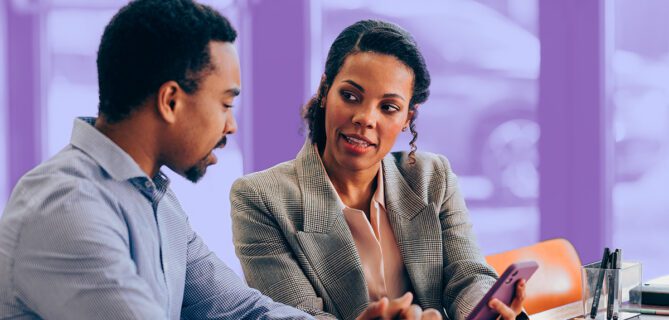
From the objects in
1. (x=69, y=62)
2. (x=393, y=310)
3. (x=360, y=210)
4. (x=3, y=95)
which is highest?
(x=69, y=62)

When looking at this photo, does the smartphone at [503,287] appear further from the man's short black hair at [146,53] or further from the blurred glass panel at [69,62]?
the blurred glass panel at [69,62]

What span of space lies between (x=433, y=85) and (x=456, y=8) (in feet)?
1.56

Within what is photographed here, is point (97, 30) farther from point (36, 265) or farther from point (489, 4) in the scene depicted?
point (489, 4)

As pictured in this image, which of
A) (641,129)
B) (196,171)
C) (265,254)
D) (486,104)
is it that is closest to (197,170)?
(196,171)

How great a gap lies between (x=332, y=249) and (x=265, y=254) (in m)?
0.19

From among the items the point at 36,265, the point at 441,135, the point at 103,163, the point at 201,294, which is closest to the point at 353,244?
the point at 201,294

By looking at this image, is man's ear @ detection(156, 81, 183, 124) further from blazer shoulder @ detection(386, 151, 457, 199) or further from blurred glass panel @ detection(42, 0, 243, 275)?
blurred glass panel @ detection(42, 0, 243, 275)

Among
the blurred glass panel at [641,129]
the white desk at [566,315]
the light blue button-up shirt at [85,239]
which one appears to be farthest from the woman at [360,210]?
the blurred glass panel at [641,129]

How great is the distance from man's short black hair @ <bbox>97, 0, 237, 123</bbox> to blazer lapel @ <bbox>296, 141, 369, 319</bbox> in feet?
2.69

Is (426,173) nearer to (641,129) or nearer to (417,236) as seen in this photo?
(417,236)

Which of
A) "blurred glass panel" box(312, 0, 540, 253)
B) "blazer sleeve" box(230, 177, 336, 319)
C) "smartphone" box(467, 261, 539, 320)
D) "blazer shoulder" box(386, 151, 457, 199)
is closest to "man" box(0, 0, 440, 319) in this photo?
"smartphone" box(467, 261, 539, 320)

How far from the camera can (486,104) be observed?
512 cm

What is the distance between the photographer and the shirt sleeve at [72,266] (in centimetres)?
129

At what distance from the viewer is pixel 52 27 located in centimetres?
327
